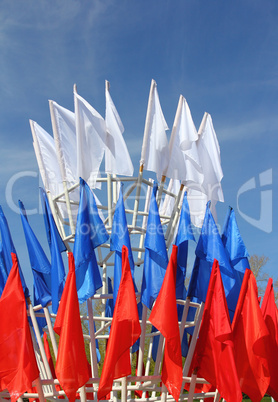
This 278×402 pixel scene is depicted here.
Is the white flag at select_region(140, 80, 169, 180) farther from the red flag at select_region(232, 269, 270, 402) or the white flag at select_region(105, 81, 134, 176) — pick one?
the red flag at select_region(232, 269, 270, 402)

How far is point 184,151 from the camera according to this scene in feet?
29.4

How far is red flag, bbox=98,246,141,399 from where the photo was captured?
6.60 meters

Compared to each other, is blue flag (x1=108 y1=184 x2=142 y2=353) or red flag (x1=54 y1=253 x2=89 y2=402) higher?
blue flag (x1=108 y1=184 x2=142 y2=353)

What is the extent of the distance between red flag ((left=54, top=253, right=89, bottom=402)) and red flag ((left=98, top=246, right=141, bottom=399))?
1.28 feet

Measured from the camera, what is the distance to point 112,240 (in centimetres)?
799

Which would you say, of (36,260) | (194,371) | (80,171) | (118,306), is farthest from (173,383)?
(80,171)

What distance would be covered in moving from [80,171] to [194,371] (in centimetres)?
437

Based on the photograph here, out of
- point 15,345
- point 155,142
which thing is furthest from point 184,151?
point 15,345

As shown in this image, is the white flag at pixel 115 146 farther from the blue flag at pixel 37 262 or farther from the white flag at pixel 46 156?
the blue flag at pixel 37 262

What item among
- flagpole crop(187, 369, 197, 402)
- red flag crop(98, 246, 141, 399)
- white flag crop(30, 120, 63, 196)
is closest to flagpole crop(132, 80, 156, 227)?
red flag crop(98, 246, 141, 399)

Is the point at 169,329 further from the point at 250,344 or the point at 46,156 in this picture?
the point at 46,156

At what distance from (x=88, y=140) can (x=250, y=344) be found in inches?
199

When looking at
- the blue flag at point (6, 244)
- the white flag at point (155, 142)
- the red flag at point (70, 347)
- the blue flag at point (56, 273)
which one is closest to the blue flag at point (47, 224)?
the blue flag at point (56, 273)

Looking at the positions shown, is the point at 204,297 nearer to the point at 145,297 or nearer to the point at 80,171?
the point at 145,297
